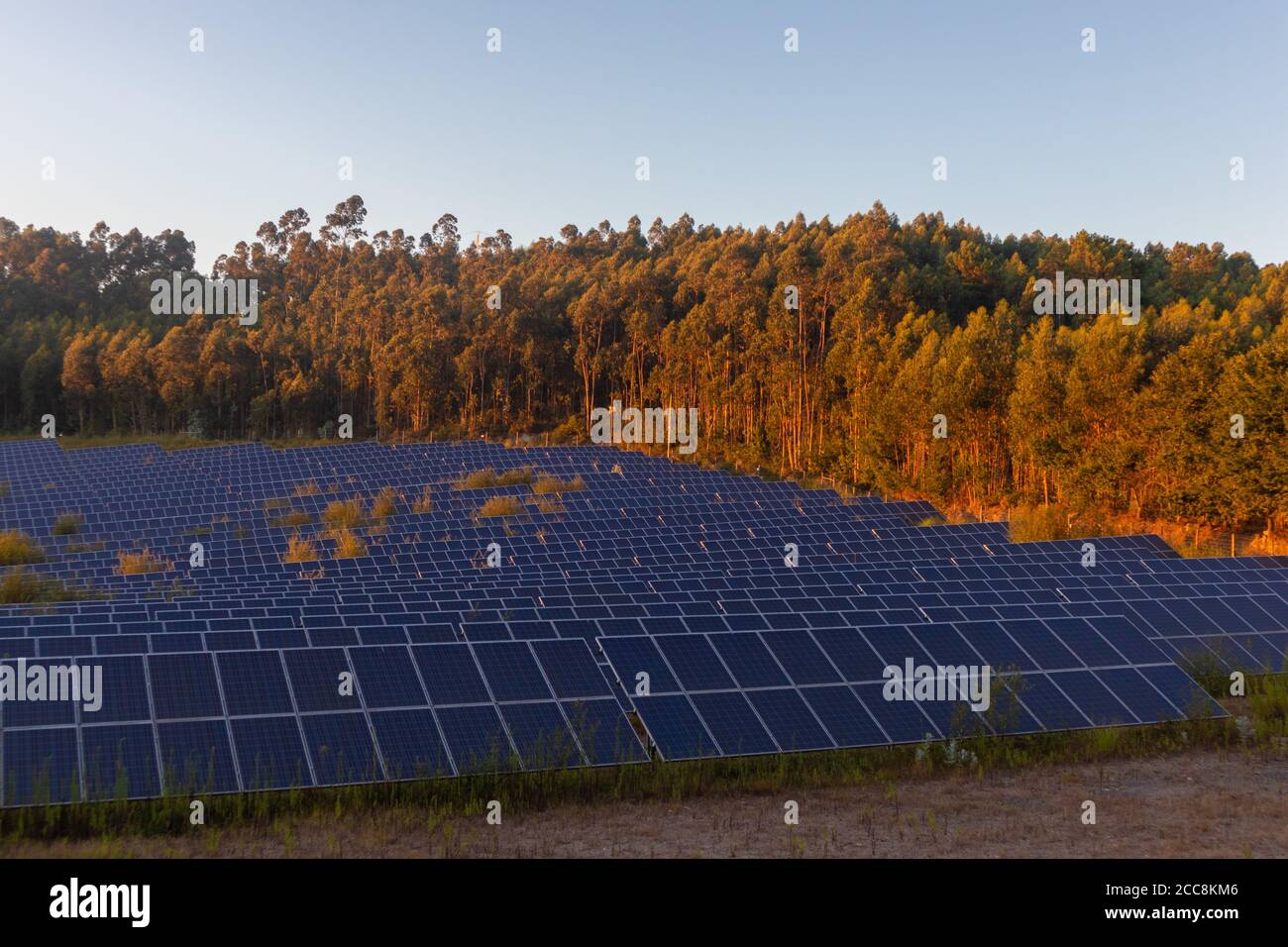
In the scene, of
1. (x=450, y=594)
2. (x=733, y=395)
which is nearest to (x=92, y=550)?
(x=450, y=594)

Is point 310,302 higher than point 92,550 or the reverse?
higher

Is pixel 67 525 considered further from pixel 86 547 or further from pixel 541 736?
pixel 541 736

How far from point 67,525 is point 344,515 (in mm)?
9336

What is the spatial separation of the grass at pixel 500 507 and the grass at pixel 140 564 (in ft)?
41.2

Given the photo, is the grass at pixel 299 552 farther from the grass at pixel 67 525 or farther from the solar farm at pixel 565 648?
the grass at pixel 67 525

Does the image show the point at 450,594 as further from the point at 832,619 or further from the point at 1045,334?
the point at 1045,334

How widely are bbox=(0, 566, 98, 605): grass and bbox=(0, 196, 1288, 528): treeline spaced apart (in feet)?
118

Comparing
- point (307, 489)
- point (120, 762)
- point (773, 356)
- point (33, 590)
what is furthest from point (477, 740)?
point (773, 356)

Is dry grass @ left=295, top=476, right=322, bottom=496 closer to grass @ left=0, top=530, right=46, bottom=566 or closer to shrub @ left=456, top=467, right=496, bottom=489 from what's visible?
shrub @ left=456, top=467, right=496, bottom=489

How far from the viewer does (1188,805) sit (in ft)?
34.6

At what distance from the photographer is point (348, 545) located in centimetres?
3036

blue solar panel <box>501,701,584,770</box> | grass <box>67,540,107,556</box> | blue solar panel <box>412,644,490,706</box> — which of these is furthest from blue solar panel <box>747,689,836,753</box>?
grass <box>67,540,107,556</box>

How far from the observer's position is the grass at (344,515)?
3600 cm
